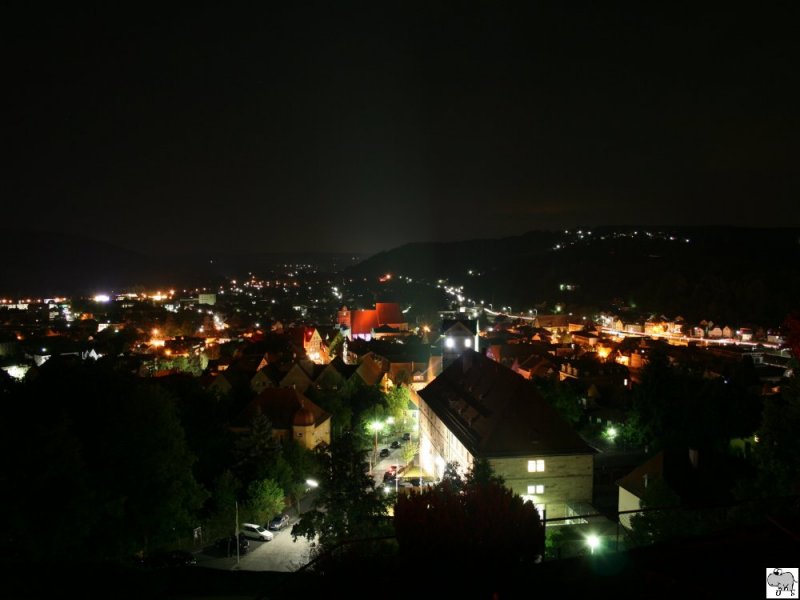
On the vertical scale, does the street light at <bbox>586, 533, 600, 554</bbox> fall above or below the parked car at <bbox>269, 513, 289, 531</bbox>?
above

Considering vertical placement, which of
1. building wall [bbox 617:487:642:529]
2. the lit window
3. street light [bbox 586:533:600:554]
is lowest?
building wall [bbox 617:487:642:529]

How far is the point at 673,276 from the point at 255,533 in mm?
104880

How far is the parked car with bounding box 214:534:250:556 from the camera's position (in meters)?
17.7

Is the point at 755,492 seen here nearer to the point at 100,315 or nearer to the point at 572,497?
the point at 572,497

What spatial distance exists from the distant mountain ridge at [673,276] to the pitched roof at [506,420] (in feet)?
238

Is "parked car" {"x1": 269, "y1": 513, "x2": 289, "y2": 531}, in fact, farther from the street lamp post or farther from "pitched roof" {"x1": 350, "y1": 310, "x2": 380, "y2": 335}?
"pitched roof" {"x1": 350, "y1": 310, "x2": 380, "y2": 335}

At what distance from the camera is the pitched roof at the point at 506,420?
18.8 m

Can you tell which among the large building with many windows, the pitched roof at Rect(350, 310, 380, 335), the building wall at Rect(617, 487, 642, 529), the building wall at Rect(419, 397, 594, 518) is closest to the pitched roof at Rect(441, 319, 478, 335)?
the large building with many windows

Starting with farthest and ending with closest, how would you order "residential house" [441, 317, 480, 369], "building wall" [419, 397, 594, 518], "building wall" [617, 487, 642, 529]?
"residential house" [441, 317, 480, 369] < "building wall" [419, 397, 594, 518] < "building wall" [617, 487, 642, 529]

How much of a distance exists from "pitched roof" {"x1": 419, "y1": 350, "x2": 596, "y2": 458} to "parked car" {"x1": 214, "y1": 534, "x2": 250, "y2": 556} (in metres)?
7.40

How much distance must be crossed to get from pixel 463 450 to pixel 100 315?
4025 inches

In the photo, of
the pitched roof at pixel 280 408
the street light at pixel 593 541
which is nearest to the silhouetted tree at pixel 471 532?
the street light at pixel 593 541

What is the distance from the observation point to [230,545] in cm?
1794

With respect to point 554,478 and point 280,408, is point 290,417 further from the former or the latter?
point 554,478
